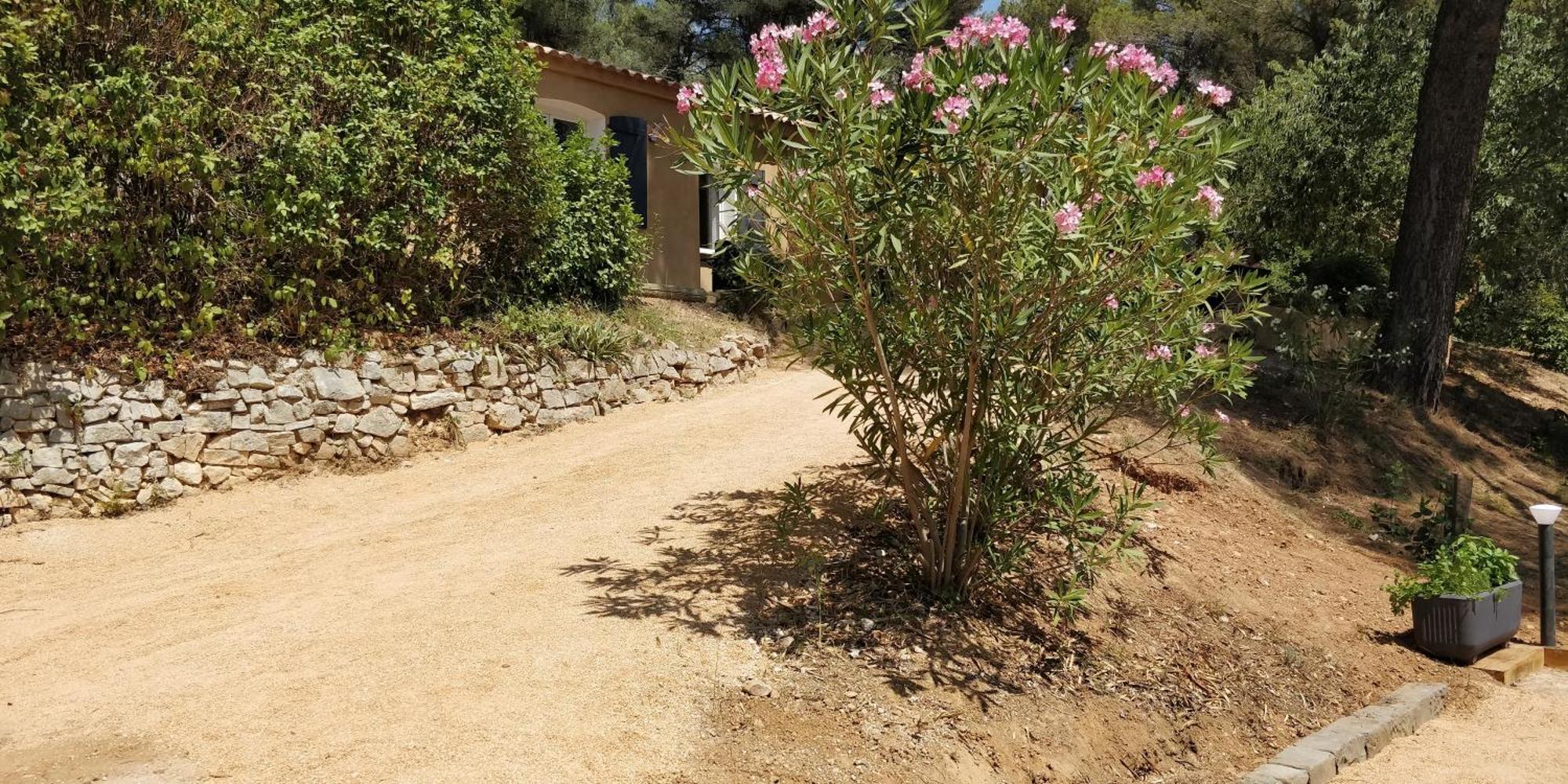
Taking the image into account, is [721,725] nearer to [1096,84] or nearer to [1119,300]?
[1119,300]

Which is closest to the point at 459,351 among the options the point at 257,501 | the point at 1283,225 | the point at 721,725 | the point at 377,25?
the point at 257,501

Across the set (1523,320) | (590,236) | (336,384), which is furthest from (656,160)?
(1523,320)

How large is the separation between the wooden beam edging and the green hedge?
7688 millimetres

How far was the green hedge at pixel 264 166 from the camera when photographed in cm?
780

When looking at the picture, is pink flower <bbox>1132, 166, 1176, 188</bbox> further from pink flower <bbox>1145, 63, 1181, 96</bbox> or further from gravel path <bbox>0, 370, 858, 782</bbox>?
gravel path <bbox>0, 370, 858, 782</bbox>

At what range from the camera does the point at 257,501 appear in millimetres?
8477

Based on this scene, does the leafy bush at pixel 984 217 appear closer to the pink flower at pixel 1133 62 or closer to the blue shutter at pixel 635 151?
the pink flower at pixel 1133 62

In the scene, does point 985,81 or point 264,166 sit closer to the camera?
point 985,81

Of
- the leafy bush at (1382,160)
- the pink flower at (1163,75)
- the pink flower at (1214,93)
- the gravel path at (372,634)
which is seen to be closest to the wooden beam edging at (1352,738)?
the gravel path at (372,634)

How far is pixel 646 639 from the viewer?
17.9 feet

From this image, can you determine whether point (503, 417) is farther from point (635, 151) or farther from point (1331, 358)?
point (1331, 358)

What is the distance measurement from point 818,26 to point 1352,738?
455 centimetres

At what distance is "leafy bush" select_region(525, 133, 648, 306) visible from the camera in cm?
1157

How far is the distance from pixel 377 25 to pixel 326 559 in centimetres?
522
